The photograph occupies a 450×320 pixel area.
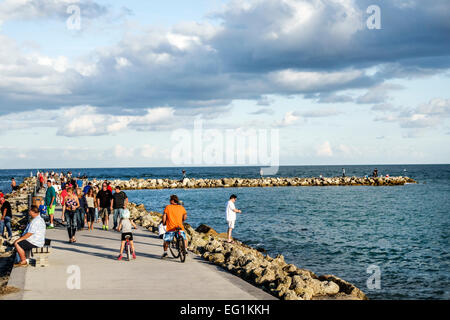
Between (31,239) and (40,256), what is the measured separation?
0.50 metres

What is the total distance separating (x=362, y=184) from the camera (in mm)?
80688

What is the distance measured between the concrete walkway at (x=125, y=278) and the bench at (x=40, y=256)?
0.18 metres

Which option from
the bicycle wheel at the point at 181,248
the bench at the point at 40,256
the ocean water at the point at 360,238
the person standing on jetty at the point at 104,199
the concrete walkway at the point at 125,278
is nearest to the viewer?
the concrete walkway at the point at 125,278

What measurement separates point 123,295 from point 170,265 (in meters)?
3.15

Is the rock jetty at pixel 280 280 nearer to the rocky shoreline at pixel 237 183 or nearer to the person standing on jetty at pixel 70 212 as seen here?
the person standing on jetty at pixel 70 212

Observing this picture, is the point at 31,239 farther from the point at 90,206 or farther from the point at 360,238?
the point at 360,238

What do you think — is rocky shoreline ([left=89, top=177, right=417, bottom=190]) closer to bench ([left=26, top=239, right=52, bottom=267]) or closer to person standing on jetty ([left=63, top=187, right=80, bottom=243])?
person standing on jetty ([left=63, top=187, right=80, bottom=243])

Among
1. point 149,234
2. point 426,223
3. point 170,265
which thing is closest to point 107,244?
point 149,234

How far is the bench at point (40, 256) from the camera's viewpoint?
37.0ft

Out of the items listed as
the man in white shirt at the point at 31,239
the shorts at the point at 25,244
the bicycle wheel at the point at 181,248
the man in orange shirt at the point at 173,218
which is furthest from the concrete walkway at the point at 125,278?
the man in orange shirt at the point at 173,218

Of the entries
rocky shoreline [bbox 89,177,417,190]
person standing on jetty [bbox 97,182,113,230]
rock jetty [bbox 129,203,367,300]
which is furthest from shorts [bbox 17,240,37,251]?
rocky shoreline [bbox 89,177,417,190]

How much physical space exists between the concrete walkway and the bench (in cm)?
18

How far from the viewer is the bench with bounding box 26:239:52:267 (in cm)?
1127
